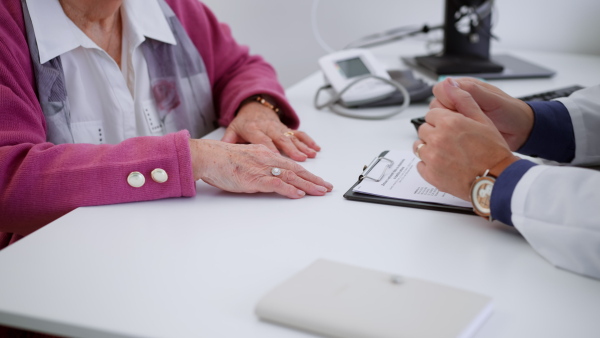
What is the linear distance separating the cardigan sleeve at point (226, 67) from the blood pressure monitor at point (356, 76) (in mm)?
152

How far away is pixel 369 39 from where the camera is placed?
2225 mm

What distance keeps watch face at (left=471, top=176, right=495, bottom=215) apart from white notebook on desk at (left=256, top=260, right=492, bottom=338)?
20cm

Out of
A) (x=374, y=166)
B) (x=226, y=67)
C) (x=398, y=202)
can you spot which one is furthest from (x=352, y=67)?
(x=398, y=202)

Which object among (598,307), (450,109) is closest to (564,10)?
(450,109)

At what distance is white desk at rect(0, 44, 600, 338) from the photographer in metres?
0.63

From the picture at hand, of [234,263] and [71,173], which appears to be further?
[71,173]

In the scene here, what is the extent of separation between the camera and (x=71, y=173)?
0.92 meters

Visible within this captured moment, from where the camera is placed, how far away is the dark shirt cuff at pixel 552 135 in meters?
1.00

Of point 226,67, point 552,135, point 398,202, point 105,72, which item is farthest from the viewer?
point 226,67

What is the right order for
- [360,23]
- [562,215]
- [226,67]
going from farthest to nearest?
[360,23], [226,67], [562,215]

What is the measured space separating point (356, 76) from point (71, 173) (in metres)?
0.84

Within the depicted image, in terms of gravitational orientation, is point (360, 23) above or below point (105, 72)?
below

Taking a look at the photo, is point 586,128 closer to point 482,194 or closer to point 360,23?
point 482,194

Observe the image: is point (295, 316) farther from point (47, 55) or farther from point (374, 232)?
point (47, 55)
